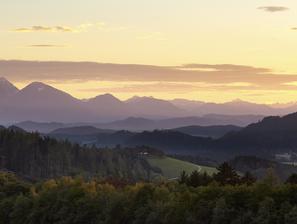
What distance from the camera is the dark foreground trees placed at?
168ft

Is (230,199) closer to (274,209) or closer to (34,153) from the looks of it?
(274,209)

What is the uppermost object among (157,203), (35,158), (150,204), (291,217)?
(291,217)

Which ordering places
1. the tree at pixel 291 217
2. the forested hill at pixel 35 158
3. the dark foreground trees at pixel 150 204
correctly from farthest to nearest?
the forested hill at pixel 35 158 < the dark foreground trees at pixel 150 204 < the tree at pixel 291 217

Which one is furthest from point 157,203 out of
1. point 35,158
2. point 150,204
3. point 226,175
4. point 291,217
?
point 35,158

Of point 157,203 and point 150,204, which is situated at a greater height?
point 157,203

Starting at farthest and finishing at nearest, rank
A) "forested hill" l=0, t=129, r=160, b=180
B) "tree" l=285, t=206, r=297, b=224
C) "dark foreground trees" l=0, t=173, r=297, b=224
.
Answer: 1. "forested hill" l=0, t=129, r=160, b=180
2. "dark foreground trees" l=0, t=173, r=297, b=224
3. "tree" l=285, t=206, r=297, b=224

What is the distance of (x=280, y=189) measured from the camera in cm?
5209

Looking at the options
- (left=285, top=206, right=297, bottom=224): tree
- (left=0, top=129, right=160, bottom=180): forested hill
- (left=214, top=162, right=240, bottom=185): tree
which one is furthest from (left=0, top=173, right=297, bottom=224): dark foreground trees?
(left=0, top=129, right=160, bottom=180): forested hill

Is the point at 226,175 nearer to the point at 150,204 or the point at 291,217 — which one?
the point at 150,204

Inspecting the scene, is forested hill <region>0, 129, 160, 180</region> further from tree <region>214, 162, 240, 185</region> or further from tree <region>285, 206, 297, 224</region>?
tree <region>285, 206, 297, 224</region>

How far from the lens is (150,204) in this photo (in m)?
60.5

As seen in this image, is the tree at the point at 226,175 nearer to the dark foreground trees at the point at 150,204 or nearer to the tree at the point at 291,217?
the dark foreground trees at the point at 150,204

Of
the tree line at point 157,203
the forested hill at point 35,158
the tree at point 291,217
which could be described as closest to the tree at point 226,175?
the tree line at point 157,203

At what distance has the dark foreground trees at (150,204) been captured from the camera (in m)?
51.1
